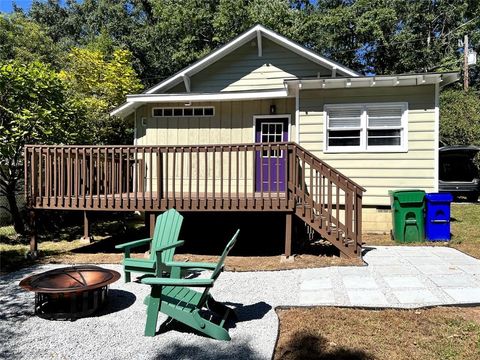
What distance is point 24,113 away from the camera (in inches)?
311

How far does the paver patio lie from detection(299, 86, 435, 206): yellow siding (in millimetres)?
2359

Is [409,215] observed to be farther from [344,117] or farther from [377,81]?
[377,81]

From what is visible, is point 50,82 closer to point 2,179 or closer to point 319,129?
point 2,179

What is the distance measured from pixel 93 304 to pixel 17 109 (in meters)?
5.66

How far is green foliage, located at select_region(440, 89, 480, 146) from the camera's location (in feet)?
59.3

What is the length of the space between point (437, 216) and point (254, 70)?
21.1 ft

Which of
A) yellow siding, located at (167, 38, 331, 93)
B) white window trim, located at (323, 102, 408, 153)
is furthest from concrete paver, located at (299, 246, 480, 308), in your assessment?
yellow siding, located at (167, 38, 331, 93)

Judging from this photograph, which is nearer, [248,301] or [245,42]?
[248,301]

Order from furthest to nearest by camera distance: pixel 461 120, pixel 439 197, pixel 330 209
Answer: pixel 461 120
pixel 439 197
pixel 330 209

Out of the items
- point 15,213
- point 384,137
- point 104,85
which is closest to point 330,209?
point 384,137

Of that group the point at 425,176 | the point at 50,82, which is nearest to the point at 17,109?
the point at 50,82

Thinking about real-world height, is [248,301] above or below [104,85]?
below

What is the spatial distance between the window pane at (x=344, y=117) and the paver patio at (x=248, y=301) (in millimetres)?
3323

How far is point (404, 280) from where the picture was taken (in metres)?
5.16
